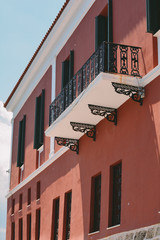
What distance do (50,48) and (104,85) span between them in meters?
9.01

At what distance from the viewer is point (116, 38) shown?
15.2 m

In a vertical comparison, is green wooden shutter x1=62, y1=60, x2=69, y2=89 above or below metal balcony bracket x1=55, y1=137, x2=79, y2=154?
above

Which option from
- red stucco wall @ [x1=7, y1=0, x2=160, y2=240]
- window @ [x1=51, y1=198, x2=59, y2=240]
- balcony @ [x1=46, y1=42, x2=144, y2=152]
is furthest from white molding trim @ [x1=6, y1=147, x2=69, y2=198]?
balcony @ [x1=46, y1=42, x2=144, y2=152]

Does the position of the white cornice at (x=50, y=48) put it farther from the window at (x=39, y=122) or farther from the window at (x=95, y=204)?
the window at (x=95, y=204)

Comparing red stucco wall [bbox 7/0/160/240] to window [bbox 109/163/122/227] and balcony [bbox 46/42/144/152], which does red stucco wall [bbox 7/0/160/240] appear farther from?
balcony [bbox 46/42/144/152]

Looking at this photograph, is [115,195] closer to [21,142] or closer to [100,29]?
[100,29]

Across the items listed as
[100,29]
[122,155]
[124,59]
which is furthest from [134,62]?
[100,29]

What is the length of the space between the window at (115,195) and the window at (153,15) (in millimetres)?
3712

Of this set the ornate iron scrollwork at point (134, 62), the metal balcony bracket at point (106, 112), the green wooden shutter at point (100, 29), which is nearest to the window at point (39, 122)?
the green wooden shutter at point (100, 29)

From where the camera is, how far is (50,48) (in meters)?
22.1

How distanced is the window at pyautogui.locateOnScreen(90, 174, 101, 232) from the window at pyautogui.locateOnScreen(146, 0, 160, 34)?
490 centimetres

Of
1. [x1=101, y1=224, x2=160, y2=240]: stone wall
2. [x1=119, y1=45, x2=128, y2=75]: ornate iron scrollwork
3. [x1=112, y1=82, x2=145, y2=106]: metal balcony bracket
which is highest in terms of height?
[x1=119, y1=45, x2=128, y2=75]: ornate iron scrollwork

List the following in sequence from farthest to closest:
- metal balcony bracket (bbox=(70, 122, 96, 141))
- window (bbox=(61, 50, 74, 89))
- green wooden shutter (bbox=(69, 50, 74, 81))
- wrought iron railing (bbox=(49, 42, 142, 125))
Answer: window (bbox=(61, 50, 74, 89)) < green wooden shutter (bbox=(69, 50, 74, 81)) < metal balcony bracket (bbox=(70, 122, 96, 141)) < wrought iron railing (bbox=(49, 42, 142, 125))

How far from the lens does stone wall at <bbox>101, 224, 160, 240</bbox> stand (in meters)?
11.6
